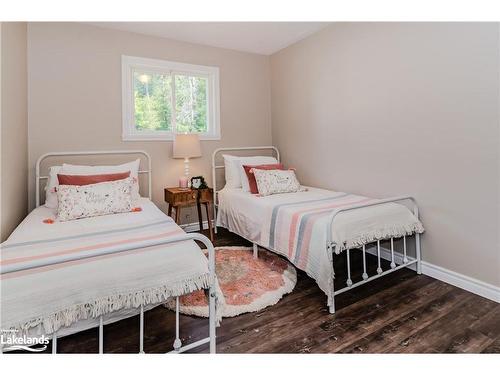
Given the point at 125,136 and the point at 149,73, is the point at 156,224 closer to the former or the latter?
the point at 125,136

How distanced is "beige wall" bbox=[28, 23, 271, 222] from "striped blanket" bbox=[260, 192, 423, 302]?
1.70 metres

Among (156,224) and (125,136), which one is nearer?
(156,224)

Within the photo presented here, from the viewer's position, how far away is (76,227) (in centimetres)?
198

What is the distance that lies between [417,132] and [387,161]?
372 millimetres

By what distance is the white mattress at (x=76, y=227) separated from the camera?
1.44 meters

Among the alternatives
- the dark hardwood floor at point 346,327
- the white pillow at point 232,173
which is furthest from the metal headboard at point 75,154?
the dark hardwood floor at point 346,327

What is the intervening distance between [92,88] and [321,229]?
9.22ft

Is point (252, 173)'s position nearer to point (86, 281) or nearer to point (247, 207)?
point (247, 207)

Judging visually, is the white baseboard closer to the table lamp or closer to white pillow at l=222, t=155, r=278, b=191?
white pillow at l=222, t=155, r=278, b=191

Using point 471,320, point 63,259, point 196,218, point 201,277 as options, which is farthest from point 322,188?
point 63,259

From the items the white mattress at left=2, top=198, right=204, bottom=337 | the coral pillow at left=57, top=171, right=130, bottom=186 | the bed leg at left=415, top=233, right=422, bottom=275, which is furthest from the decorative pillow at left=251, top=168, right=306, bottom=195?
the coral pillow at left=57, top=171, right=130, bottom=186

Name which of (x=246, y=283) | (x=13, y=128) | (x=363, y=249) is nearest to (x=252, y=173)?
(x=246, y=283)

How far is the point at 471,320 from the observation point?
1803 mm

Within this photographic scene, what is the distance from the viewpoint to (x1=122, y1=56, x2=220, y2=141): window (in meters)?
3.32
